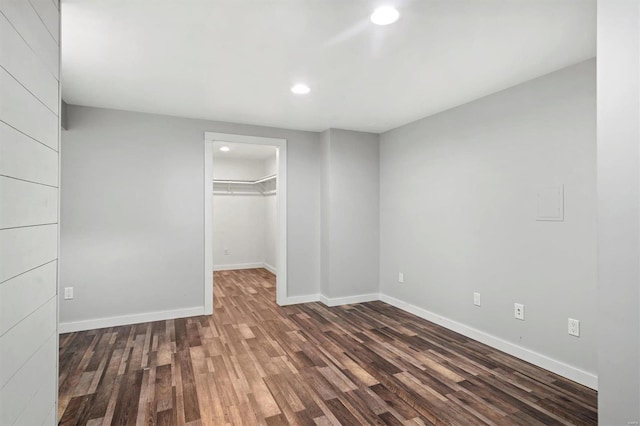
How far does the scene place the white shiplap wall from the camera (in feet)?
3.97

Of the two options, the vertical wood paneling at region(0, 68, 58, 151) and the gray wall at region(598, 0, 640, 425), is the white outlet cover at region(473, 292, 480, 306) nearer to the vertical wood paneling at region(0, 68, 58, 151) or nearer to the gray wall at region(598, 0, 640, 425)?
the gray wall at region(598, 0, 640, 425)

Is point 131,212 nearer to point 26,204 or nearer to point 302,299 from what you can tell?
point 302,299

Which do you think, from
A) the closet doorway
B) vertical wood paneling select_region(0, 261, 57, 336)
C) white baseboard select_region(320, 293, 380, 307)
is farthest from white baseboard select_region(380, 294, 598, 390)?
the closet doorway

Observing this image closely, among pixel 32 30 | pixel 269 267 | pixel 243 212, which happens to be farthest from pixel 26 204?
pixel 243 212

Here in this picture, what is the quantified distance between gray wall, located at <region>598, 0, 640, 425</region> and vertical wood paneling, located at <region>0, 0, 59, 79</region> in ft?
7.25

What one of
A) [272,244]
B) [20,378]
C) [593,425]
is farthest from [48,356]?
[272,244]

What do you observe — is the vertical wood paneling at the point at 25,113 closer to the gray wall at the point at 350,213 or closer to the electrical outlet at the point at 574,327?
the gray wall at the point at 350,213

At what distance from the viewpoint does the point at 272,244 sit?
7.01 m

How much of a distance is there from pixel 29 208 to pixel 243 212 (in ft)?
19.9

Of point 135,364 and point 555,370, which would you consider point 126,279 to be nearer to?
Answer: point 135,364

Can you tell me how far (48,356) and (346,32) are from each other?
2.32 meters

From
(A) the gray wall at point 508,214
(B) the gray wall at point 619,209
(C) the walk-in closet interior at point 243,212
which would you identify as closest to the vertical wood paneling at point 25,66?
(B) the gray wall at point 619,209

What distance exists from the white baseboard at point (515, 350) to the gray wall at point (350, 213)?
80 cm

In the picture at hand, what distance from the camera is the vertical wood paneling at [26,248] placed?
1212 mm
